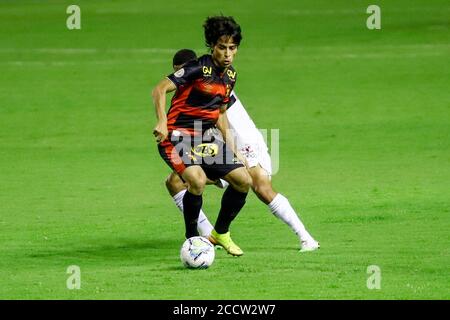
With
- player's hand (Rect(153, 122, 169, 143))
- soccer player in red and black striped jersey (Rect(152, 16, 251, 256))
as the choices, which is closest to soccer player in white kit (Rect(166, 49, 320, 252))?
soccer player in red and black striped jersey (Rect(152, 16, 251, 256))

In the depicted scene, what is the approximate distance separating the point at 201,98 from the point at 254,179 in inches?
48.5

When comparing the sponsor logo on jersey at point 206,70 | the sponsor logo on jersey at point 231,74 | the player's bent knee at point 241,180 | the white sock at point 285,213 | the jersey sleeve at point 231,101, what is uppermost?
the sponsor logo on jersey at point 206,70

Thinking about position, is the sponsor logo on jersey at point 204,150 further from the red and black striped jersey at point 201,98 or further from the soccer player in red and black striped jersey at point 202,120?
the red and black striped jersey at point 201,98

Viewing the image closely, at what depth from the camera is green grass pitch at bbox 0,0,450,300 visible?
12328mm

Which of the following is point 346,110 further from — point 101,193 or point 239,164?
point 239,164

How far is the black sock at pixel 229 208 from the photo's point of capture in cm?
1360

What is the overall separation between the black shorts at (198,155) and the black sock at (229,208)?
1.58 feet

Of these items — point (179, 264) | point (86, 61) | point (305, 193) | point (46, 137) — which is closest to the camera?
point (179, 264)

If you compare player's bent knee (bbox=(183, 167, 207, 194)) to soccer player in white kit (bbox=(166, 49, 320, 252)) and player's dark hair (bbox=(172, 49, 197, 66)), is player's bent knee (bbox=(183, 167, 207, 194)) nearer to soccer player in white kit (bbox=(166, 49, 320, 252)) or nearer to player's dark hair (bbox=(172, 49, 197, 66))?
soccer player in white kit (bbox=(166, 49, 320, 252))

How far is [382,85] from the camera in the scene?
31688 millimetres

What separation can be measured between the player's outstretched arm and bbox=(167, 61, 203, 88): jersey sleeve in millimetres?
58

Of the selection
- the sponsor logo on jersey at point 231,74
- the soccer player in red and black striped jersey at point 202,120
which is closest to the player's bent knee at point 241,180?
the soccer player in red and black striped jersey at point 202,120

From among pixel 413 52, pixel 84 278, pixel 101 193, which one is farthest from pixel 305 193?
pixel 413 52

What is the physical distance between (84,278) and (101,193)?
7.26 m
